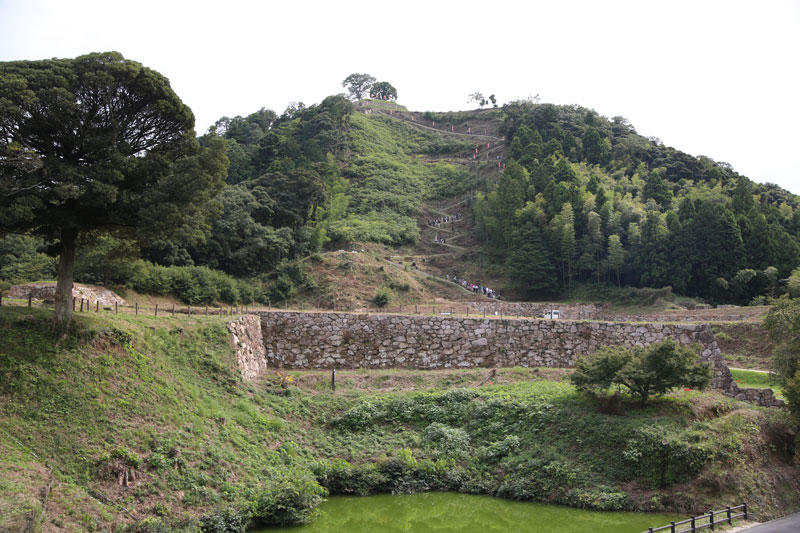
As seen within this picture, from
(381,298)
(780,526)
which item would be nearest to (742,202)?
(381,298)

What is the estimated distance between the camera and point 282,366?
24562mm

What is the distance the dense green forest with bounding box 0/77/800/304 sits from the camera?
33281 mm

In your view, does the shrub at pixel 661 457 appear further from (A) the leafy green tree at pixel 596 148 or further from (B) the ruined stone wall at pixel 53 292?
(A) the leafy green tree at pixel 596 148

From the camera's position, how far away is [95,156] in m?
15.2

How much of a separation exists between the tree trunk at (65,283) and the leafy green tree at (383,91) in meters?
94.4

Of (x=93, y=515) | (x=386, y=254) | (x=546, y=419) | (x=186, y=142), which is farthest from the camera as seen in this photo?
(x=386, y=254)

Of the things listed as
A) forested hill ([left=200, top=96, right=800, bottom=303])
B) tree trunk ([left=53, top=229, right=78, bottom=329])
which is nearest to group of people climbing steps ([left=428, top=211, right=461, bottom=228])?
forested hill ([left=200, top=96, right=800, bottom=303])

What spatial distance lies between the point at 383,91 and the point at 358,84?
4835mm

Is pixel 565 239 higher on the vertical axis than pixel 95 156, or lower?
higher

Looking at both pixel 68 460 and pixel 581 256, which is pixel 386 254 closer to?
pixel 581 256

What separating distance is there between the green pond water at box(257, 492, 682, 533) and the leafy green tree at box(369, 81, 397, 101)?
3795 inches

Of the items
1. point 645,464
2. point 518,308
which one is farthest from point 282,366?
point 518,308

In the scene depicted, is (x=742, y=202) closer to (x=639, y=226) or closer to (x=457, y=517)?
(x=639, y=226)

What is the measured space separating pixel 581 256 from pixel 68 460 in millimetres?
36712
